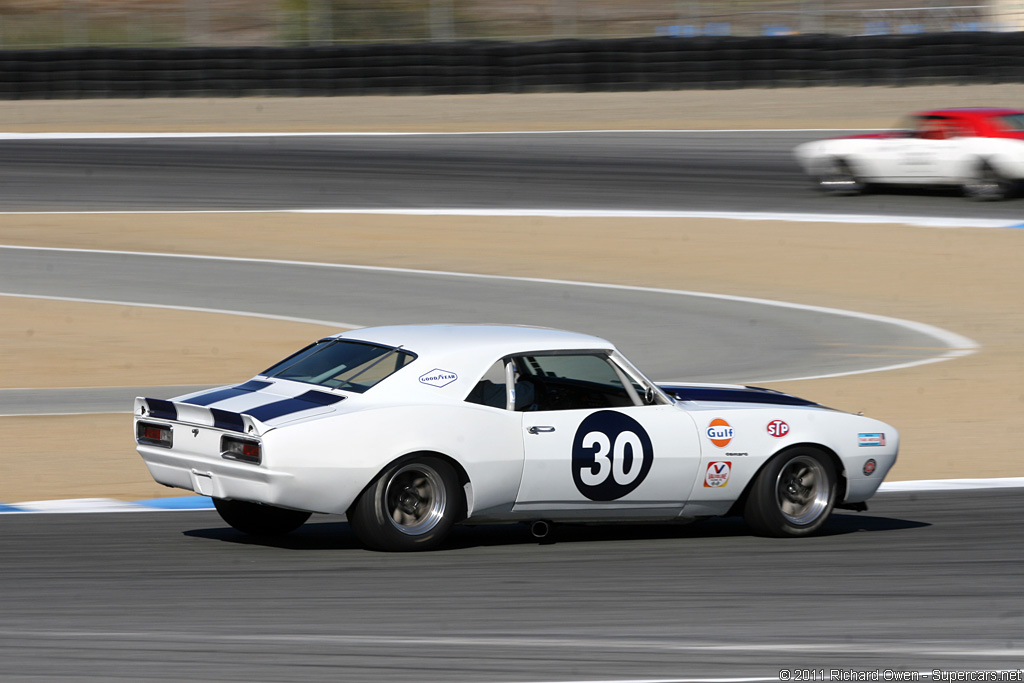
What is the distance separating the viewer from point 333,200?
75.8ft

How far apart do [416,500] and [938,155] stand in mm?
16937

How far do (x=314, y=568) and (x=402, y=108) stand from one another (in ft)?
78.2

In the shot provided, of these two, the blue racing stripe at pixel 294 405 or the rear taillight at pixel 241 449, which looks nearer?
the rear taillight at pixel 241 449

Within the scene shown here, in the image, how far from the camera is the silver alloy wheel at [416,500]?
258 inches

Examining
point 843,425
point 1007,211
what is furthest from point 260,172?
point 843,425

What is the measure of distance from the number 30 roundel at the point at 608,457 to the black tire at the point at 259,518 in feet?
4.72

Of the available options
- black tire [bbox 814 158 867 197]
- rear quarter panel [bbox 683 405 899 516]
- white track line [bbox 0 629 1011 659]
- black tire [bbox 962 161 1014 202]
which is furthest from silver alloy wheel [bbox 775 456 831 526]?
black tire [bbox 814 158 867 197]

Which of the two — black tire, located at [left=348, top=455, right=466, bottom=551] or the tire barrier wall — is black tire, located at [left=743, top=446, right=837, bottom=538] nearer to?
black tire, located at [left=348, top=455, right=466, bottom=551]

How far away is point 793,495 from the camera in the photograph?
733 cm

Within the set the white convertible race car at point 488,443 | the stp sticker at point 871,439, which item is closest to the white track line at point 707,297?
the stp sticker at point 871,439

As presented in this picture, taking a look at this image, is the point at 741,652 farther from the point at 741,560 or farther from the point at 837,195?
the point at 837,195

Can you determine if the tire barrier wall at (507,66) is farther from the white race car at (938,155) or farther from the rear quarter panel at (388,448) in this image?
the rear quarter panel at (388,448)

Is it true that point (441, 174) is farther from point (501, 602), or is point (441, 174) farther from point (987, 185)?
point (501, 602)

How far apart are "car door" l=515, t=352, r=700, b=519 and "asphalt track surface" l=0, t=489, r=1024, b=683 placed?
0.26 meters
